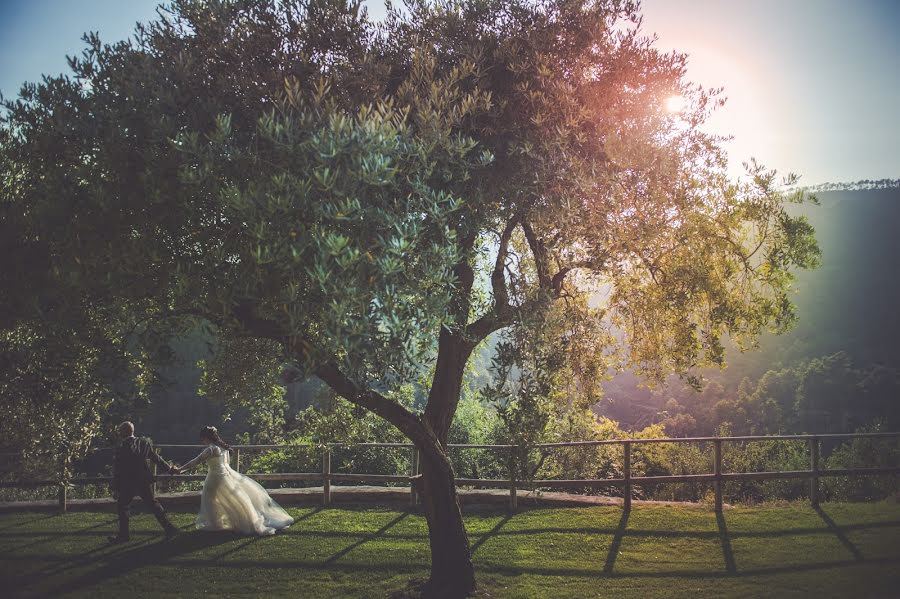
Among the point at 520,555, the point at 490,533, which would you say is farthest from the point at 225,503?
the point at 520,555

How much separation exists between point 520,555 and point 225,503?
16.6ft

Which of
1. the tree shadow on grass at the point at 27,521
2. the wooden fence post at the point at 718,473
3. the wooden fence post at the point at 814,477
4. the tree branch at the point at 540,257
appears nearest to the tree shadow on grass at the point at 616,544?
the wooden fence post at the point at 718,473

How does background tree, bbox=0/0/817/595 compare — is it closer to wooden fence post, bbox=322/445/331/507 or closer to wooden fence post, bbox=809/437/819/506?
wooden fence post, bbox=809/437/819/506

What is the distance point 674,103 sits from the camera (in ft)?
29.1

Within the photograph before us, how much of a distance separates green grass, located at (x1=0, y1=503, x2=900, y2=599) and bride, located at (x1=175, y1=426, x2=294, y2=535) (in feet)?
0.95

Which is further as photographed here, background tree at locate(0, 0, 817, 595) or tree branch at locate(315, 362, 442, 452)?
tree branch at locate(315, 362, 442, 452)

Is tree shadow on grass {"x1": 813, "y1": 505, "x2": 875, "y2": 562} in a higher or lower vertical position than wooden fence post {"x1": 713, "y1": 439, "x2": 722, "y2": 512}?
lower

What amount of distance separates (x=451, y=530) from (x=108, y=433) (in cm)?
437

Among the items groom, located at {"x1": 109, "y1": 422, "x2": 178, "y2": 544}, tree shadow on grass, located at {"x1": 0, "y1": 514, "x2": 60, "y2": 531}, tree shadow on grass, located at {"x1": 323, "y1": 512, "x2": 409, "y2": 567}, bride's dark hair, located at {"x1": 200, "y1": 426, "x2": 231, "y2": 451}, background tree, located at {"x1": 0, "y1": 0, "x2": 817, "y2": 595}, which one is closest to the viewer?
background tree, located at {"x1": 0, "y1": 0, "x2": 817, "y2": 595}

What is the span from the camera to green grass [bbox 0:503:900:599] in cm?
845

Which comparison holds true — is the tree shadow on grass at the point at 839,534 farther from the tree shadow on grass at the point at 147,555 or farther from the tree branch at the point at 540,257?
the tree shadow on grass at the point at 147,555

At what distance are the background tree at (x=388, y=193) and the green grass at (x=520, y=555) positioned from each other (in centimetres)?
153

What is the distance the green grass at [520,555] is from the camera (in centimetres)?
845

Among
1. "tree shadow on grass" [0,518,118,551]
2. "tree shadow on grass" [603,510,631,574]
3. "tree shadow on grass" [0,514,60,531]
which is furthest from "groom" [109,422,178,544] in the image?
"tree shadow on grass" [603,510,631,574]
